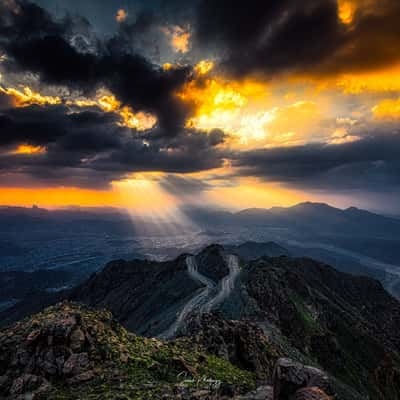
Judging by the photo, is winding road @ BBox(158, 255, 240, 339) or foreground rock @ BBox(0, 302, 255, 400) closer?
foreground rock @ BBox(0, 302, 255, 400)

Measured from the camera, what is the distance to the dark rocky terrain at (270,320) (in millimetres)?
36969

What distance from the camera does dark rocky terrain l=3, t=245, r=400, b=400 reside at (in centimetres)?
3697

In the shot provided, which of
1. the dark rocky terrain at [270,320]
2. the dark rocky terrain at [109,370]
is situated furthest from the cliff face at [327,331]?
the dark rocky terrain at [109,370]

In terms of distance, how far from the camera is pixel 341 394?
4984 centimetres

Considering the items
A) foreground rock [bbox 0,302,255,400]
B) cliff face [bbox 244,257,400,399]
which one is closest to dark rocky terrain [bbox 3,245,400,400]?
cliff face [bbox 244,257,400,399]

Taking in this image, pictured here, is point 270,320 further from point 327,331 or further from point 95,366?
point 95,366

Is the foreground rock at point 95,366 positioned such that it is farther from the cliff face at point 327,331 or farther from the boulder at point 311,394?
the cliff face at point 327,331

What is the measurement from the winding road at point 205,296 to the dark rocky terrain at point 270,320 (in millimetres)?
361

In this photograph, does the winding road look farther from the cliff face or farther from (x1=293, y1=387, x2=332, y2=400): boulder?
(x1=293, y1=387, x2=332, y2=400): boulder

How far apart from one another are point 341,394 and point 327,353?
67.7ft

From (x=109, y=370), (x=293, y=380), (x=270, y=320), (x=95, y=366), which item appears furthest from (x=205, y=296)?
(x=293, y=380)

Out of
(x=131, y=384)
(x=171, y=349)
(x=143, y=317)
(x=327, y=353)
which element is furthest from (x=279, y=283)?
(x=131, y=384)

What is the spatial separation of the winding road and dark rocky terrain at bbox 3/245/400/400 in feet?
1.18

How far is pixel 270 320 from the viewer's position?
235ft
